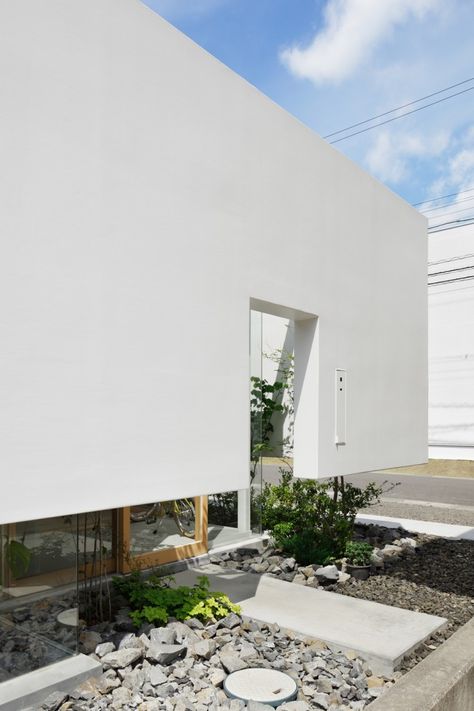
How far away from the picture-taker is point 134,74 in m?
3.62

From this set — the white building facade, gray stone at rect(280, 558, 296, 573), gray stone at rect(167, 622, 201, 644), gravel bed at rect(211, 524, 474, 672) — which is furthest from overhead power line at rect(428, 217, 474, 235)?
gray stone at rect(167, 622, 201, 644)

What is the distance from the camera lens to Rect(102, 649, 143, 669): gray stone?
12.0 feet

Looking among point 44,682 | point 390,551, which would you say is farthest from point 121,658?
point 390,551

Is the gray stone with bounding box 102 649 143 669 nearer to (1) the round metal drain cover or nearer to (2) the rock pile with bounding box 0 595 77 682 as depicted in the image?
(2) the rock pile with bounding box 0 595 77 682

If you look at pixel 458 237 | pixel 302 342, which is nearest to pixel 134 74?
pixel 302 342

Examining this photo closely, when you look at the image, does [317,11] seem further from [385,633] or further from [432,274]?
[432,274]

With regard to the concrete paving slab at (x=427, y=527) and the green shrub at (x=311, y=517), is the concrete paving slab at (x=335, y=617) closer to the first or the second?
the green shrub at (x=311, y=517)

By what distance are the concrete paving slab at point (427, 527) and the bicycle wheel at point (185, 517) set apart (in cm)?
376

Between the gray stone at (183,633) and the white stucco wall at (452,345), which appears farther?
the white stucco wall at (452,345)

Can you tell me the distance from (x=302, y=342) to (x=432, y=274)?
50.6 feet

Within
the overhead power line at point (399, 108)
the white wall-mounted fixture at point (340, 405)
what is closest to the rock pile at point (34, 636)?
the white wall-mounted fixture at point (340, 405)

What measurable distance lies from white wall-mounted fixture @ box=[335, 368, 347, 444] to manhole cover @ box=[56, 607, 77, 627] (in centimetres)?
268

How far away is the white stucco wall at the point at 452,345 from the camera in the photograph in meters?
18.1

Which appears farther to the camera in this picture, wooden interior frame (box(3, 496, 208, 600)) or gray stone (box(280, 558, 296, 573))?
gray stone (box(280, 558, 296, 573))
